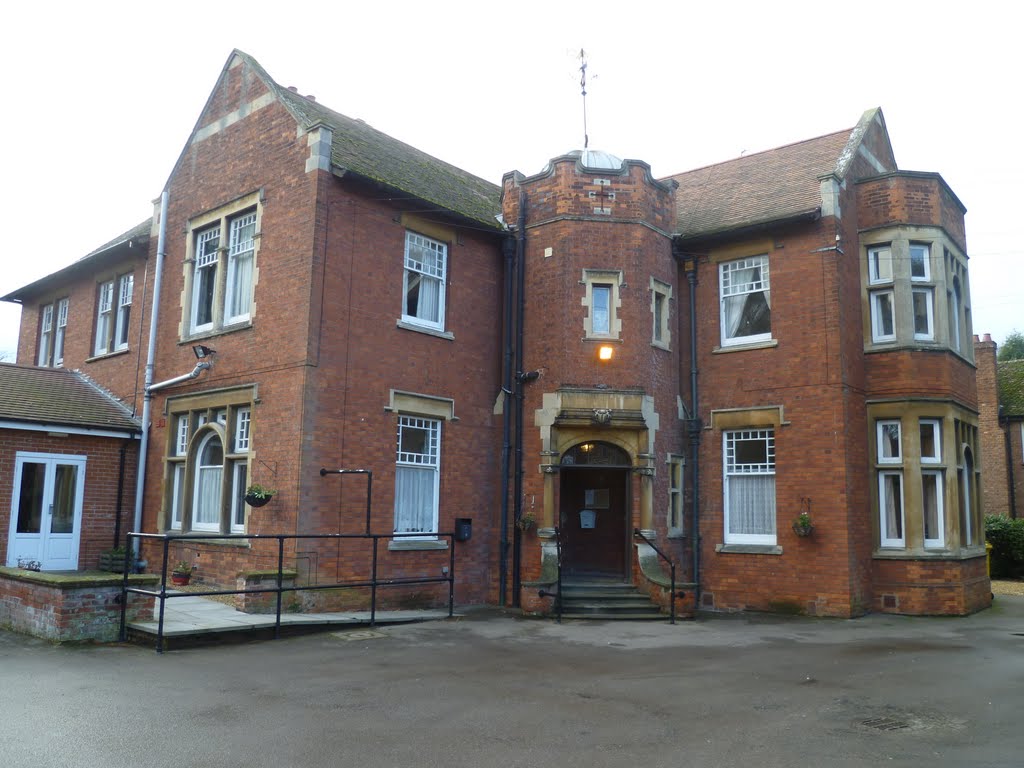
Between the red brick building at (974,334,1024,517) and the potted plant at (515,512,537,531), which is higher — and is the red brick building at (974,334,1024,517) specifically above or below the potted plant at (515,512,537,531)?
above

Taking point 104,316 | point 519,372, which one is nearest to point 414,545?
point 519,372

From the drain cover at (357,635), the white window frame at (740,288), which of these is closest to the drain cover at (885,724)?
the drain cover at (357,635)

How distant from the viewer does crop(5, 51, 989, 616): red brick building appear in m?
13.9

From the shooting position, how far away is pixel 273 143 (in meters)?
14.6

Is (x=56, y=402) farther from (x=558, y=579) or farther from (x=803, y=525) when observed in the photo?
(x=803, y=525)

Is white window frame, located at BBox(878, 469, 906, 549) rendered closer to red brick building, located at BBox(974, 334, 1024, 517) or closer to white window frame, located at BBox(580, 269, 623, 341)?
white window frame, located at BBox(580, 269, 623, 341)

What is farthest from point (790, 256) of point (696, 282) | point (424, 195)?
point (424, 195)

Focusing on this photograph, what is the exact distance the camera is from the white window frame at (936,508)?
1497 cm

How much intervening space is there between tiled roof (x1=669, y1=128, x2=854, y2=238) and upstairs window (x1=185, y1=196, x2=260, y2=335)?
7963mm

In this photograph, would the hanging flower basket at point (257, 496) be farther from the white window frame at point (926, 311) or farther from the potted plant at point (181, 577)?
the white window frame at point (926, 311)

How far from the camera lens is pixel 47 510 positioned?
1519 cm

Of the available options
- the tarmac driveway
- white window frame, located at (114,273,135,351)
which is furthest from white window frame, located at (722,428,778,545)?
white window frame, located at (114,273,135,351)

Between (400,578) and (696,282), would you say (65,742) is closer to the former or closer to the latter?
(400,578)

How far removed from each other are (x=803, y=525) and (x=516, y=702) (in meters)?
8.16
